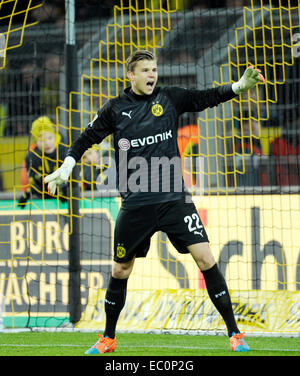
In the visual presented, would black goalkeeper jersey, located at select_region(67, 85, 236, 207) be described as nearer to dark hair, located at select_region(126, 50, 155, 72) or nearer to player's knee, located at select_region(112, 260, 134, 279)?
dark hair, located at select_region(126, 50, 155, 72)

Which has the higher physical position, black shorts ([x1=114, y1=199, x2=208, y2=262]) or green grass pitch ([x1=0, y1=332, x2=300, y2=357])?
black shorts ([x1=114, y1=199, x2=208, y2=262])

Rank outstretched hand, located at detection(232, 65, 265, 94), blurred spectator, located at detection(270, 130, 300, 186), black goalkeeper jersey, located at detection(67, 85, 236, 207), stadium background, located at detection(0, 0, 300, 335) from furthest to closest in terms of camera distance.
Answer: blurred spectator, located at detection(270, 130, 300, 186) → stadium background, located at detection(0, 0, 300, 335) → black goalkeeper jersey, located at detection(67, 85, 236, 207) → outstretched hand, located at detection(232, 65, 265, 94)

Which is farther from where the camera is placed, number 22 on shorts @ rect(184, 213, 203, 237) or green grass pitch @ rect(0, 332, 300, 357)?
green grass pitch @ rect(0, 332, 300, 357)

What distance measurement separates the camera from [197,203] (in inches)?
321

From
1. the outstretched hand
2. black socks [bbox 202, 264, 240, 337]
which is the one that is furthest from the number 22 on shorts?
the outstretched hand

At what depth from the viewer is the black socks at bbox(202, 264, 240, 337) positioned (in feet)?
18.6

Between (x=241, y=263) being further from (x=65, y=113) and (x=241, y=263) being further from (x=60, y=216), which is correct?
(x=65, y=113)

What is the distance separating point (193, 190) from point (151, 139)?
256cm

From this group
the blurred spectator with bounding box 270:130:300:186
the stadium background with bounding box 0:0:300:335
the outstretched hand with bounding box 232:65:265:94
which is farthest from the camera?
the blurred spectator with bounding box 270:130:300:186

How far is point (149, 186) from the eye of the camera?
580 cm

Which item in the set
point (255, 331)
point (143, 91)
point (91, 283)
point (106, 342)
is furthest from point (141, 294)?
point (143, 91)

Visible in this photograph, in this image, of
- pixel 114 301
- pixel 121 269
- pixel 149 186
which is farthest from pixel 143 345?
pixel 149 186

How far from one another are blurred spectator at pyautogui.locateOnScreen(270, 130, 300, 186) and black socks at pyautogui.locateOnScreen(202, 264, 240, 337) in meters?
2.73

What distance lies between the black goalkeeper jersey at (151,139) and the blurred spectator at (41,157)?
2.66 m
